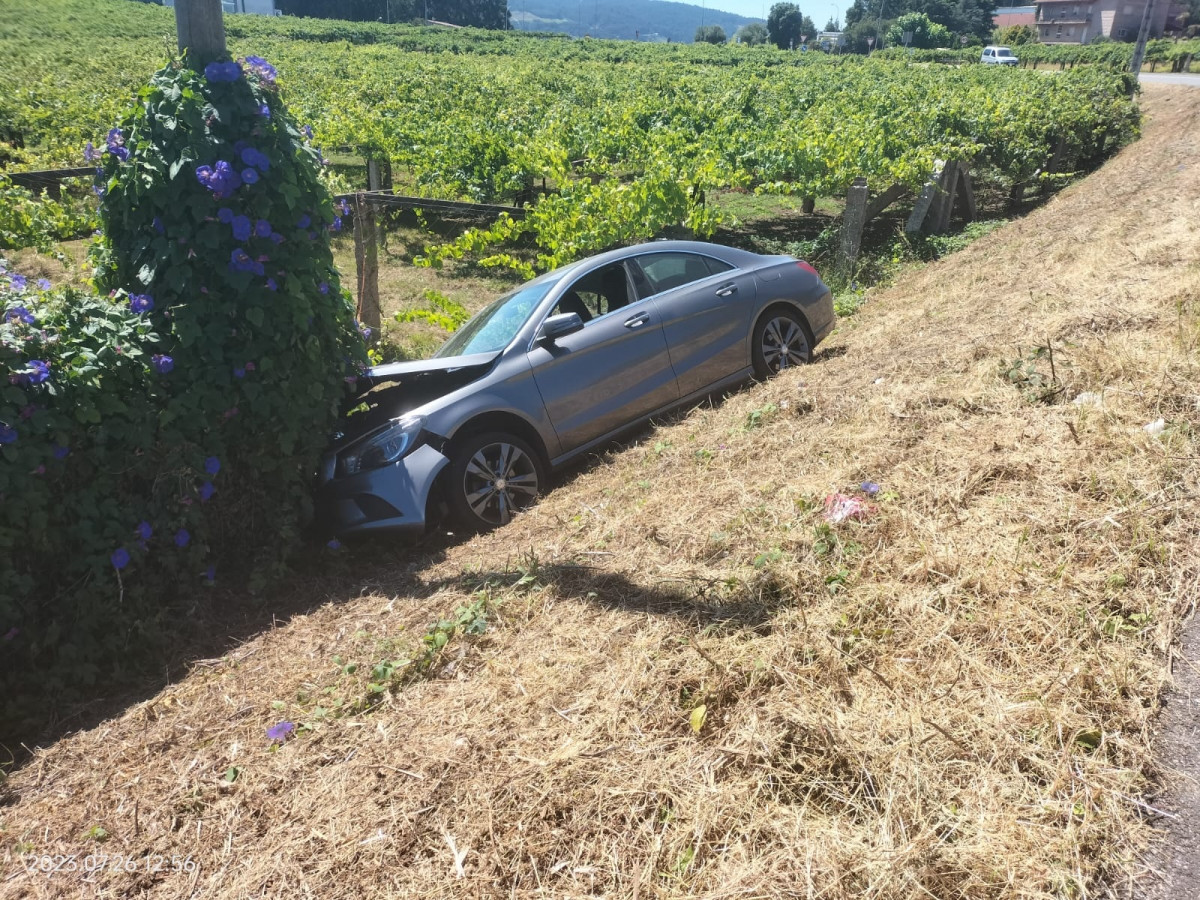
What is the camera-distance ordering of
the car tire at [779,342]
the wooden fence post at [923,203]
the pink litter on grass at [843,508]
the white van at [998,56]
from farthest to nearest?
the white van at [998,56]
the wooden fence post at [923,203]
the car tire at [779,342]
the pink litter on grass at [843,508]

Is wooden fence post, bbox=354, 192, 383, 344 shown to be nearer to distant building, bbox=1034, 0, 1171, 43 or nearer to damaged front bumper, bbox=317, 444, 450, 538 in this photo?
damaged front bumper, bbox=317, 444, 450, 538

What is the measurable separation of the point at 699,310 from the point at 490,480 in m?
2.23

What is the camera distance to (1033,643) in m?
2.91

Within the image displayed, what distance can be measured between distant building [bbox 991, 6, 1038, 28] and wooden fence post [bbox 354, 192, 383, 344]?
119 metres

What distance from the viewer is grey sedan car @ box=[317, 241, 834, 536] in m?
5.21

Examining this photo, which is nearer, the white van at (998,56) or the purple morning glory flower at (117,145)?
the purple morning glory flower at (117,145)

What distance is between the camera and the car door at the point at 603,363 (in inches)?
228

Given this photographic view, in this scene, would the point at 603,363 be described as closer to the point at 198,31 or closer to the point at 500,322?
the point at 500,322

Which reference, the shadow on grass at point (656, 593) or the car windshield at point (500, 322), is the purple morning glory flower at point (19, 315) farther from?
the car windshield at point (500, 322)

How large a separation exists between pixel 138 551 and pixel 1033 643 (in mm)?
4004

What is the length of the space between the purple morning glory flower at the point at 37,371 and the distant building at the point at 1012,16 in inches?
4873

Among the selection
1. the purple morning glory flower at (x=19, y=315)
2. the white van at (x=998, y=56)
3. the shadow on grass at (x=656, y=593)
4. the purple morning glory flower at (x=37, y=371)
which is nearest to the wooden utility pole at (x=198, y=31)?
the purple morning glory flower at (x=19, y=315)

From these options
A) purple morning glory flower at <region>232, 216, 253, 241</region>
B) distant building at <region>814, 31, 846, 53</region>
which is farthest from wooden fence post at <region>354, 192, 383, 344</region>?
distant building at <region>814, 31, 846, 53</region>

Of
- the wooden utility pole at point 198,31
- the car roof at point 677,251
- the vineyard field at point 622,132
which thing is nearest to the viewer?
the wooden utility pole at point 198,31
